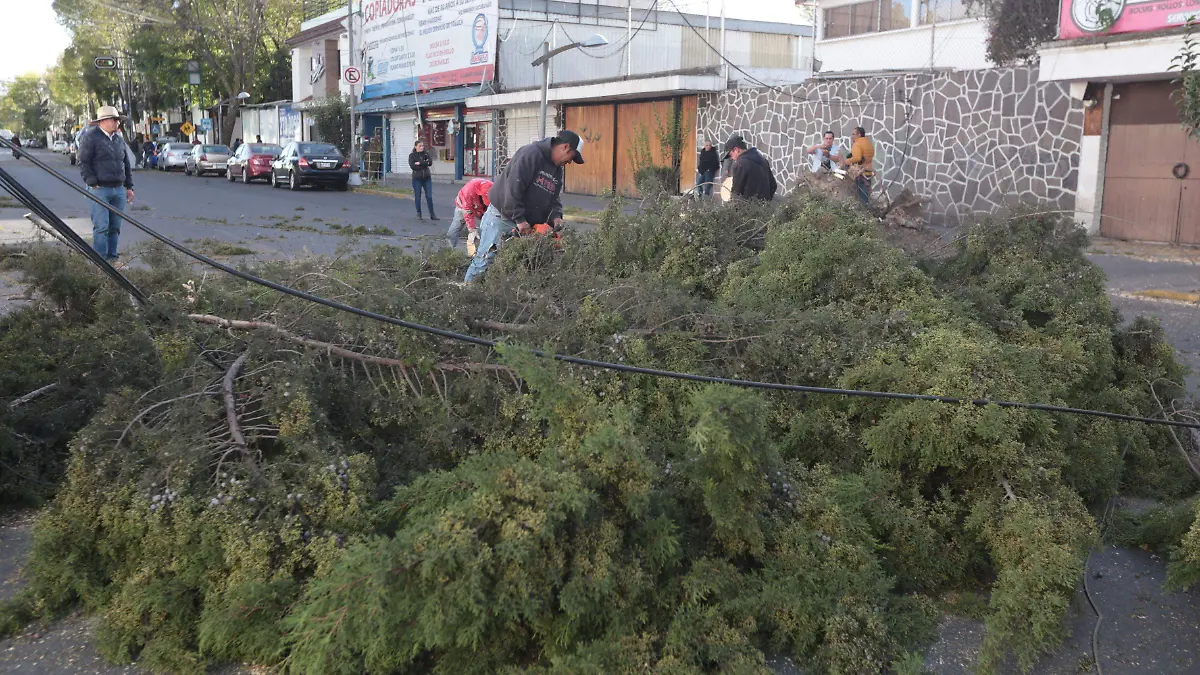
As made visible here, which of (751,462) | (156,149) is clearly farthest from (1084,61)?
(156,149)

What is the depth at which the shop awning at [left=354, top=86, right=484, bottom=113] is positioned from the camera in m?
31.6

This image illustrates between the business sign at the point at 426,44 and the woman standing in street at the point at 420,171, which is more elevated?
the business sign at the point at 426,44

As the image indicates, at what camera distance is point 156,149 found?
4738cm

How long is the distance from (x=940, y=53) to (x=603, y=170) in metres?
9.32

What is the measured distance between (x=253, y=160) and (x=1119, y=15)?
2616cm

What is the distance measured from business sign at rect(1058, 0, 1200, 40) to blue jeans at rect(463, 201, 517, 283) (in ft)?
37.0

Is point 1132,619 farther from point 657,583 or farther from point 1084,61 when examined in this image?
point 1084,61

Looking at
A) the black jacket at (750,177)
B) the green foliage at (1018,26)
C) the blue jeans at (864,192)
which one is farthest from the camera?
the green foliage at (1018,26)

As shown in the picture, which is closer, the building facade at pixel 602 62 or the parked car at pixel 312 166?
the building facade at pixel 602 62

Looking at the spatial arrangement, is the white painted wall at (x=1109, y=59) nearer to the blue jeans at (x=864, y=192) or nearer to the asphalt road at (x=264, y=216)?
→ the blue jeans at (x=864, y=192)

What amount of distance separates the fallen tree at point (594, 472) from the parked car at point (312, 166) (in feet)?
75.4

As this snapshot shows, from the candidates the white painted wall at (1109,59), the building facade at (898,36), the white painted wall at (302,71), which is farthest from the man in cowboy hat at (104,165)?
the white painted wall at (302,71)

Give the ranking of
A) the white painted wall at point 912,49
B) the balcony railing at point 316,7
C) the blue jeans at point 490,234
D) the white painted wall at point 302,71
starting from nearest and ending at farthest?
1. the blue jeans at point 490,234
2. the white painted wall at point 912,49
3. the white painted wall at point 302,71
4. the balcony railing at point 316,7

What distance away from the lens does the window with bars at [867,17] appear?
2322 cm
